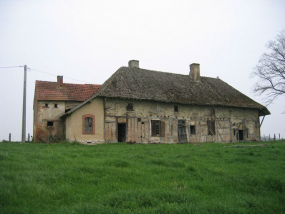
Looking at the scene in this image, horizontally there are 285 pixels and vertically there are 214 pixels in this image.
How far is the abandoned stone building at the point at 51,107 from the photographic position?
2736 centimetres

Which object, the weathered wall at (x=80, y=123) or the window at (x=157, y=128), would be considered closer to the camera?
the weathered wall at (x=80, y=123)

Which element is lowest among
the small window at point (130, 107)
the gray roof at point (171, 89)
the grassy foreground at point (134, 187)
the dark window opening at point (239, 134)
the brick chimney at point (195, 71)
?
the grassy foreground at point (134, 187)

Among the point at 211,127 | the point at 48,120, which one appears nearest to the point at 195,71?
the point at 211,127

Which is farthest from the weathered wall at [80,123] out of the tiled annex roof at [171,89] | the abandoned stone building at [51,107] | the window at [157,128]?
the abandoned stone building at [51,107]

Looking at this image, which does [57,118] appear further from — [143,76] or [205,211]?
[205,211]

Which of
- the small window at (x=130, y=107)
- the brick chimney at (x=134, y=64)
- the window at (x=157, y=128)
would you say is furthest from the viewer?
the brick chimney at (x=134, y=64)

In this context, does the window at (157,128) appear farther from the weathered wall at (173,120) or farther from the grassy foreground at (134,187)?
the grassy foreground at (134,187)

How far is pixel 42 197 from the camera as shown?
6379 millimetres

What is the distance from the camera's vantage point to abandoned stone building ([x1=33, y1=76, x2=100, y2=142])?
2736 centimetres

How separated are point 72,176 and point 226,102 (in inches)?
930

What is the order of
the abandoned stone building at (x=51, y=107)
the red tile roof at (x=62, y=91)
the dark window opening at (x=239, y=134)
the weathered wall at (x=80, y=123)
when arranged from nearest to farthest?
the weathered wall at (x=80, y=123) → the abandoned stone building at (x=51, y=107) → the red tile roof at (x=62, y=91) → the dark window opening at (x=239, y=134)

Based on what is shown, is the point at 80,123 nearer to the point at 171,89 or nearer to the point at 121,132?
the point at 121,132

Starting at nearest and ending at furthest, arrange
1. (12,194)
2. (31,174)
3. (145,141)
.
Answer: (12,194), (31,174), (145,141)

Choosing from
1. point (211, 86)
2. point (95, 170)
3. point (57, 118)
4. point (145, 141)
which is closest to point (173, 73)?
point (211, 86)
